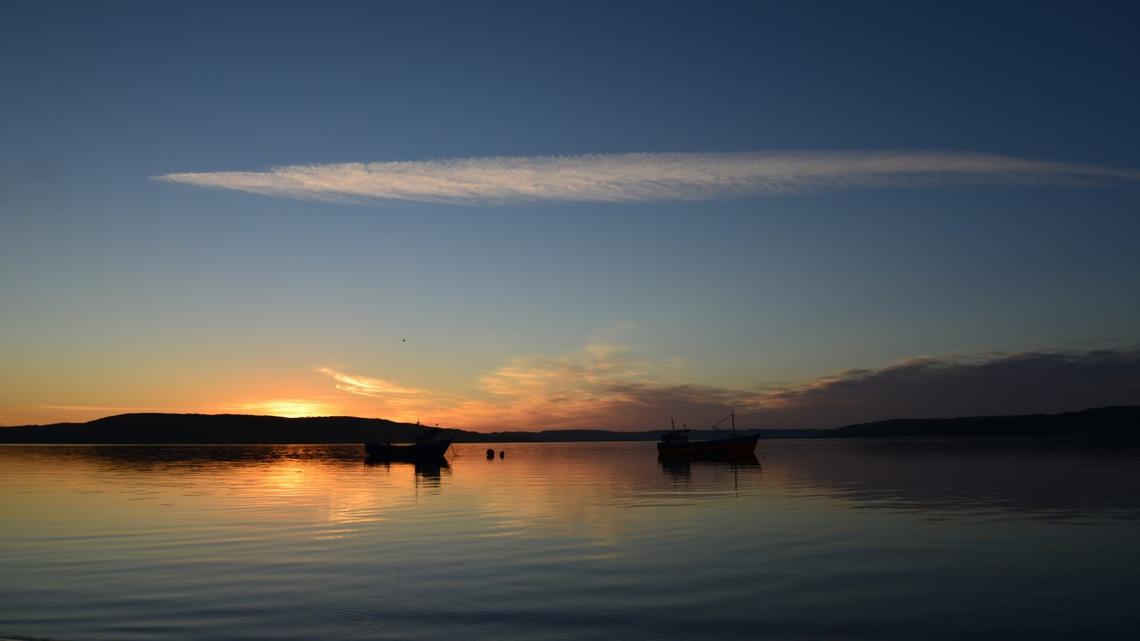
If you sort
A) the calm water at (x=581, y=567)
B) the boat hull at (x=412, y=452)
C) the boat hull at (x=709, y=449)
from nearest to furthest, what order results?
the calm water at (x=581, y=567) < the boat hull at (x=412, y=452) < the boat hull at (x=709, y=449)

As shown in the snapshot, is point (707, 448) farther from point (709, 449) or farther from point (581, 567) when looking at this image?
point (581, 567)

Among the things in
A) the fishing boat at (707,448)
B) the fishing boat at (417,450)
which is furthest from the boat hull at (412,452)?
the fishing boat at (707,448)

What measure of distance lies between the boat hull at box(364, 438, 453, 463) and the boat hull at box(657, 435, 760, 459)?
31756mm

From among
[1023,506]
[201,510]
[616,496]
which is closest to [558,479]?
[616,496]

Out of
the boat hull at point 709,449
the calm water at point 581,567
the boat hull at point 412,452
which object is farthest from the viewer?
the boat hull at point 709,449

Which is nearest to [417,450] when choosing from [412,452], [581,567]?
[412,452]

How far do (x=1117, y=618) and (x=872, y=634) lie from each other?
6595mm

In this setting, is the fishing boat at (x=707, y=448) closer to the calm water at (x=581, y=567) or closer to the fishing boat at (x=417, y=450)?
the fishing boat at (x=417, y=450)

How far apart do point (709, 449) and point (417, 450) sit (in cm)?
4213

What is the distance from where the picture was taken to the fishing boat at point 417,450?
110250 millimetres

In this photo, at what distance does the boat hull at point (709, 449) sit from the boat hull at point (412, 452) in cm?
3176

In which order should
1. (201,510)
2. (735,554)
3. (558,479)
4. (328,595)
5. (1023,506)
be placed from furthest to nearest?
(558,479) < (201,510) < (1023,506) < (735,554) < (328,595)

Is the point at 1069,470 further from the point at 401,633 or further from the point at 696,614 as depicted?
the point at 401,633

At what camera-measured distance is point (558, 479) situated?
241 feet
